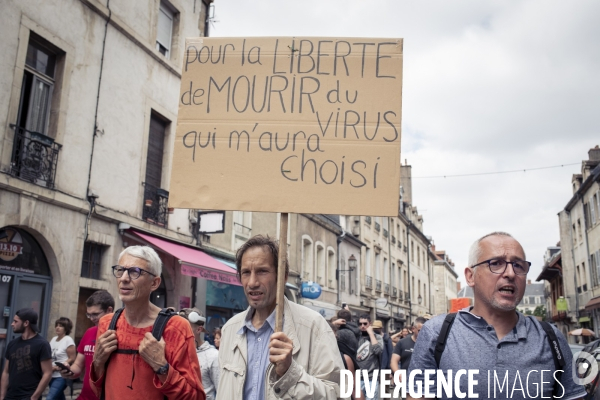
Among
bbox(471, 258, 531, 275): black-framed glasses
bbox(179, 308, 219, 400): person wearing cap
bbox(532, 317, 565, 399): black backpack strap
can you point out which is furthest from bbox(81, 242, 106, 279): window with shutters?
bbox(532, 317, 565, 399): black backpack strap

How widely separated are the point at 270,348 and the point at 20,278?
874 centimetres

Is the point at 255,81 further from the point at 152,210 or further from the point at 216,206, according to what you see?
the point at 152,210

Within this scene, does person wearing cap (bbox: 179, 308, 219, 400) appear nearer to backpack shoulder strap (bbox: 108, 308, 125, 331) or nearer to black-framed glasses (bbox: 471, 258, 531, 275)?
backpack shoulder strap (bbox: 108, 308, 125, 331)

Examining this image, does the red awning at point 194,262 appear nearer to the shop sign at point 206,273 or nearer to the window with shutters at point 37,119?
the shop sign at point 206,273

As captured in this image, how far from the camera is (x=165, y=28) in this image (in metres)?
15.1

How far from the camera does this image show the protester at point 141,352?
297 cm

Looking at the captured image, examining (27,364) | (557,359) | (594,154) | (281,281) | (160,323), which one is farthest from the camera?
(594,154)

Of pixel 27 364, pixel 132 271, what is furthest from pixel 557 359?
pixel 27 364

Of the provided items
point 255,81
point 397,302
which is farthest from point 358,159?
point 397,302

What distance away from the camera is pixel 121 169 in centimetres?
1259

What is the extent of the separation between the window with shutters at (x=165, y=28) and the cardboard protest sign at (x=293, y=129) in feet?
40.1

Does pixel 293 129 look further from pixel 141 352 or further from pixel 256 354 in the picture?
pixel 141 352

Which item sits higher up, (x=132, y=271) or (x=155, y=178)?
(x=155, y=178)

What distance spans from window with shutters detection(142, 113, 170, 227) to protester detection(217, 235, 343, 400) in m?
10.8
